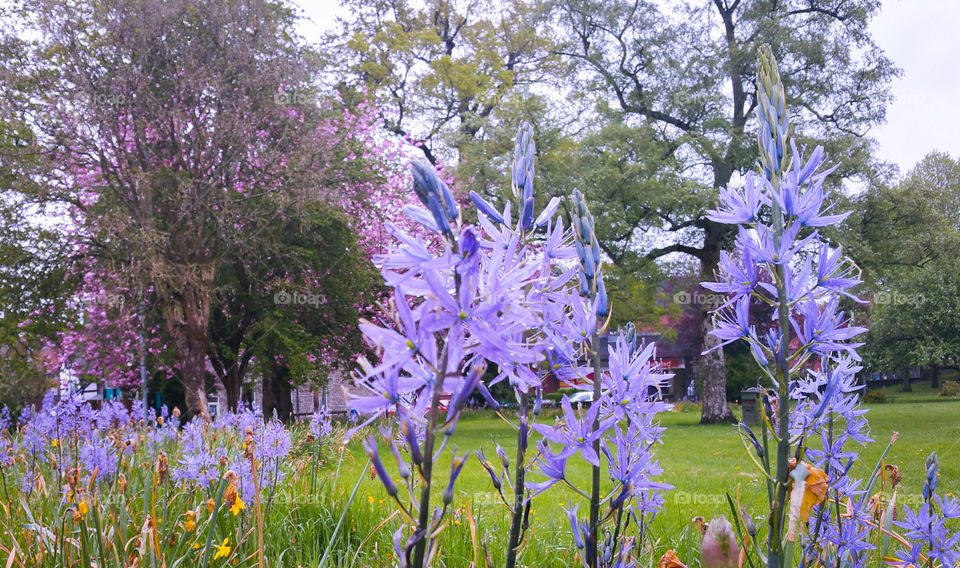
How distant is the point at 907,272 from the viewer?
16.3 m

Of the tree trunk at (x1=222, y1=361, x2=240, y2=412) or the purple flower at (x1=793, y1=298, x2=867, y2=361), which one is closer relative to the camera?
the purple flower at (x1=793, y1=298, x2=867, y2=361)

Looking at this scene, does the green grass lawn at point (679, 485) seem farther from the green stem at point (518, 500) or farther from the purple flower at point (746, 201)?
the purple flower at point (746, 201)

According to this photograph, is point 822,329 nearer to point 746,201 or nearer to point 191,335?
point 746,201

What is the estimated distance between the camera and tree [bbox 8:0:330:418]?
1057cm

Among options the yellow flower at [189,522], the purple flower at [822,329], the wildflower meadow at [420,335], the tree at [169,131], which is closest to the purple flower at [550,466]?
the wildflower meadow at [420,335]

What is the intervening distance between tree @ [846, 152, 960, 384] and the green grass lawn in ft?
5.82

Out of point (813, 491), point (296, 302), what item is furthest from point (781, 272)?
point (296, 302)

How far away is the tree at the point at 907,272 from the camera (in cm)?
1440

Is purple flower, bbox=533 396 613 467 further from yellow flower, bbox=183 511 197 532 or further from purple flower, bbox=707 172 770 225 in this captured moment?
yellow flower, bbox=183 511 197 532

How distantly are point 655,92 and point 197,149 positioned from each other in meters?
10.1

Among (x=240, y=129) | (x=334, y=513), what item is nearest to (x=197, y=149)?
(x=240, y=129)

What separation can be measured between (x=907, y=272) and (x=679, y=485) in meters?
13.3

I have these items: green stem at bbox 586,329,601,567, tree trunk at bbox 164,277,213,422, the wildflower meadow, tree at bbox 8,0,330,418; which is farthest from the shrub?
green stem at bbox 586,329,601,567

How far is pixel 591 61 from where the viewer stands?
624 inches
